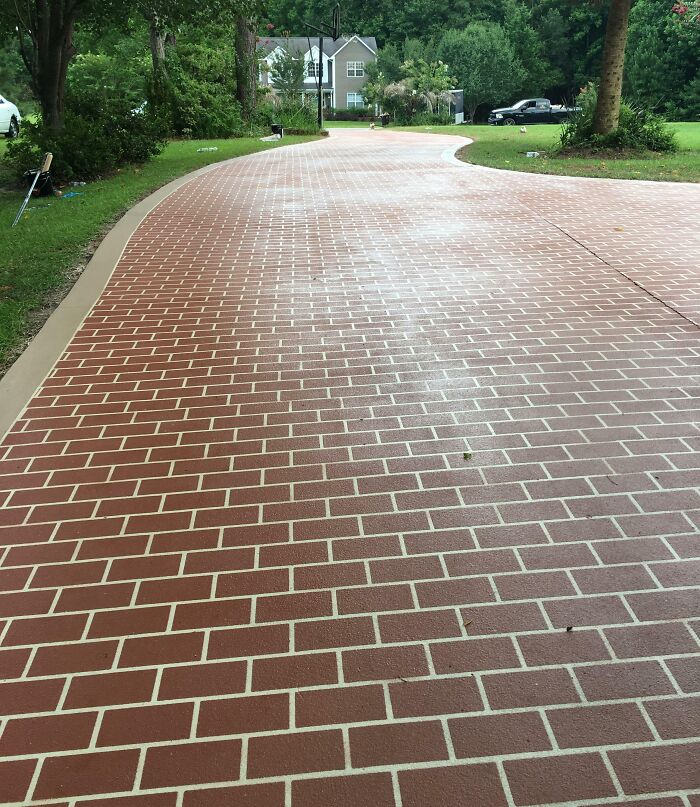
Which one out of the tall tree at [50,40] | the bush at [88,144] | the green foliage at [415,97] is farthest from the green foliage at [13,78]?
the tall tree at [50,40]

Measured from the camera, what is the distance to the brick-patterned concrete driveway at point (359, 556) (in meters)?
2.35

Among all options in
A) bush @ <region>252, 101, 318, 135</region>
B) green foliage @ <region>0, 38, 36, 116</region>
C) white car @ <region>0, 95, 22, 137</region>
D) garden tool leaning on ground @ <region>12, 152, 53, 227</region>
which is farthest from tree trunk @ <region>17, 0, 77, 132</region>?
green foliage @ <region>0, 38, 36, 116</region>

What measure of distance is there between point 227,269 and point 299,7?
256 ft

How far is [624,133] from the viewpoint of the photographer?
17.2m

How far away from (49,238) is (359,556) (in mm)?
7786

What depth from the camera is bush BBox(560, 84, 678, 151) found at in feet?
57.0

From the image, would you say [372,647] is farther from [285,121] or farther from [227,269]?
[285,121]

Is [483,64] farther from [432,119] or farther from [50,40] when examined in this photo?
[50,40]

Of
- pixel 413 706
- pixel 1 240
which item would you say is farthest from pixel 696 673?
pixel 1 240

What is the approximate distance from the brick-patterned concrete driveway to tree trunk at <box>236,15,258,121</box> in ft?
76.9

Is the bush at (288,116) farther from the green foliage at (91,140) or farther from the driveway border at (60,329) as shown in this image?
the driveway border at (60,329)

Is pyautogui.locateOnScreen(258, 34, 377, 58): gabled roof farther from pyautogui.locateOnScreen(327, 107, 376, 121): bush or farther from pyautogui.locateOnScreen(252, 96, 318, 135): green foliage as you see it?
pyautogui.locateOnScreen(252, 96, 318, 135): green foliage

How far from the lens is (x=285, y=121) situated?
95.1 ft

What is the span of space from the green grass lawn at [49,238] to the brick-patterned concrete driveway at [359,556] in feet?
2.37
